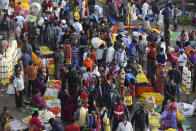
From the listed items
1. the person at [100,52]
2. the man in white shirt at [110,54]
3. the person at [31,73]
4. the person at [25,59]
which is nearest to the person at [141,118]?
the person at [31,73]

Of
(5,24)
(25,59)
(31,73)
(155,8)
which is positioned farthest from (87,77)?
(155,8)

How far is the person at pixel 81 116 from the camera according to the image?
12.6m

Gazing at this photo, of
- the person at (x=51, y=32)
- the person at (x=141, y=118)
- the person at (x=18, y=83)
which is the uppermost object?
the person at (x=51, y=32)

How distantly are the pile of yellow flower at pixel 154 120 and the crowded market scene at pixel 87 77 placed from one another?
0.03m

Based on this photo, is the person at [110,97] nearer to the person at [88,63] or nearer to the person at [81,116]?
the person at [81,116]

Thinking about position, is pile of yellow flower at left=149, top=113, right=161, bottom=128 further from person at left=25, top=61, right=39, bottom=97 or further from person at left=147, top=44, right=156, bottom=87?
person at left=25, top=61, right=39, bottom=97

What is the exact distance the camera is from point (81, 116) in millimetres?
12594

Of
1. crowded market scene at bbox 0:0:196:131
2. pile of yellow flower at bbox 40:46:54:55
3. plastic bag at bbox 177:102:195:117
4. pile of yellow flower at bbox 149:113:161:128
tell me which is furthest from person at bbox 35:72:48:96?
plastic bag at bbox 177:102:195:117

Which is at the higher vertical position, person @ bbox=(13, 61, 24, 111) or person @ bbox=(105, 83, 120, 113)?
person @ bbox=(13, 61, 24, 111)

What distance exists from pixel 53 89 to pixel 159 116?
392cm

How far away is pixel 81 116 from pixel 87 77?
7.91 ft

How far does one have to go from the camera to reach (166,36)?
21.1 m

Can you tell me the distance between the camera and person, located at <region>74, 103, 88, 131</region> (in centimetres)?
1259

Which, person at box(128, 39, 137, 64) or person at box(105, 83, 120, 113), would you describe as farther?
person at box(128, 39, 137, 64)
